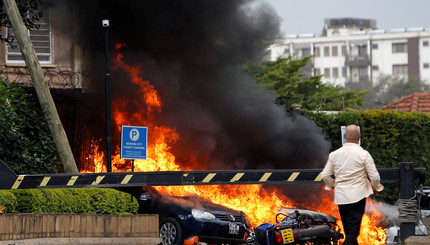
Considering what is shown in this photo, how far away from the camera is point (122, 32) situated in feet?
70.2

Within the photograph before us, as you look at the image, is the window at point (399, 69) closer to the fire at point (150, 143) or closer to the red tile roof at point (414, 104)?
the red tile roof at point (414, 104)

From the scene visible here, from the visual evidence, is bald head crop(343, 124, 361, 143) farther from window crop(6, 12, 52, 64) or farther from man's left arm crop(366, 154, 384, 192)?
window crop(6, 12, 52, 64)

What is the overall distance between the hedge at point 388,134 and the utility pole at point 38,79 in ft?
31.7

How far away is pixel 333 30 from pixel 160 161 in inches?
3554

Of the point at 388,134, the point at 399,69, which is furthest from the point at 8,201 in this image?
the point at 399,69

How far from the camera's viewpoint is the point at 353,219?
8102mm

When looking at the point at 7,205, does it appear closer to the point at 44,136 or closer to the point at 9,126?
the point at 9,126

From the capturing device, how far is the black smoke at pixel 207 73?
21.3m

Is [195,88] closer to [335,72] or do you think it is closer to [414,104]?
[414,104]

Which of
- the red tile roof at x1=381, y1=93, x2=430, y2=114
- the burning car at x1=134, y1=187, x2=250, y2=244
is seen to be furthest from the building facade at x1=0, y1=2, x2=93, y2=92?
the red tile roof at x1=381, y1=93, x2=430, y2=114

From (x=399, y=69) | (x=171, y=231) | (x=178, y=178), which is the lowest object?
(x=171, y=231)

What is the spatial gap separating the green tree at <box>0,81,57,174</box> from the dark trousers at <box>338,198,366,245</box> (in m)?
10.4

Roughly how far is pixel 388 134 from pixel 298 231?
41.0 feet

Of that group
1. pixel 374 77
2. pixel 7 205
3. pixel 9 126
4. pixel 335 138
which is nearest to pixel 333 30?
pixel 374 77
